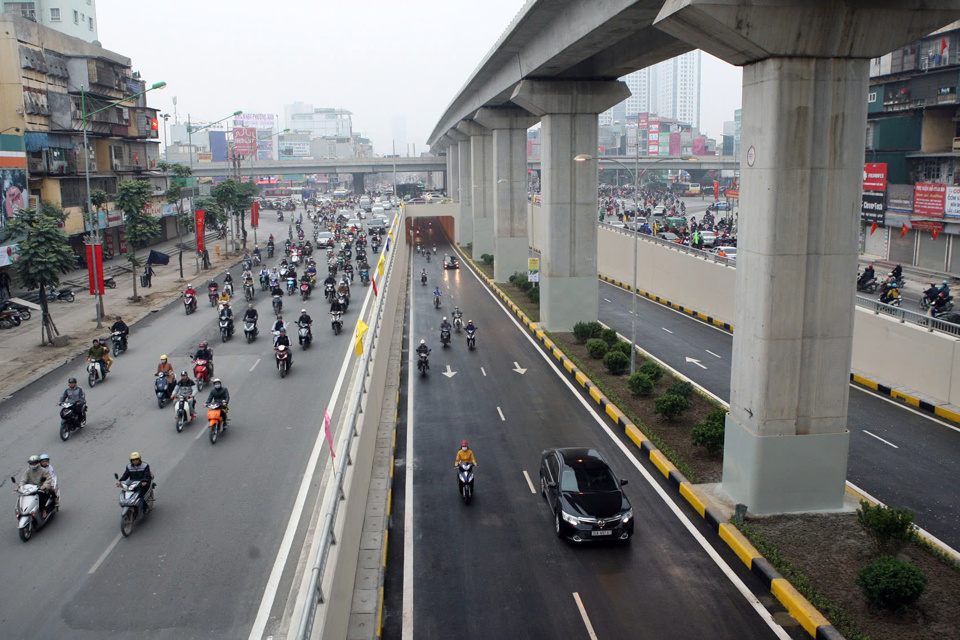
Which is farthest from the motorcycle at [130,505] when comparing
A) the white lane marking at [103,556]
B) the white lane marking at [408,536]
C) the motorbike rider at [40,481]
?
the white lane marking at [408,536]

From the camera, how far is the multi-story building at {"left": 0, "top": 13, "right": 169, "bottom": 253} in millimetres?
47469

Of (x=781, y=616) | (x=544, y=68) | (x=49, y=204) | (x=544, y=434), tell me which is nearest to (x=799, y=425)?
(x=781, y=616)

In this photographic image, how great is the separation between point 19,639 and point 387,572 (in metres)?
5.39

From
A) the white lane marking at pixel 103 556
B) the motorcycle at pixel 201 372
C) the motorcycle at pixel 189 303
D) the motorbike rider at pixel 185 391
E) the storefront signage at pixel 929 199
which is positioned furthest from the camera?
the storefront signage at pixel 929 199

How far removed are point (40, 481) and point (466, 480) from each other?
26.6ft

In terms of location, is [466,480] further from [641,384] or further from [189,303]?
[189,303]

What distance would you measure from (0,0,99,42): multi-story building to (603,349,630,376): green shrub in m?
69.8

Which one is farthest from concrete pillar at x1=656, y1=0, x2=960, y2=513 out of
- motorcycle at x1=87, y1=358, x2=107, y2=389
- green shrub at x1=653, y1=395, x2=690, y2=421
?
motorcycle at x1=87, y1=358, x2=107, y2=389

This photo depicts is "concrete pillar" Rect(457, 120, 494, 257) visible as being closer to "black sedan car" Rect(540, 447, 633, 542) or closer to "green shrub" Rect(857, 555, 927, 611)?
"black sedan car" Rect(540, 447, 633, 542)

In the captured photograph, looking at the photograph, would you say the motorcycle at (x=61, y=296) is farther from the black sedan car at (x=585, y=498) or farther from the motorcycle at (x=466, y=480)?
the black sedan car at (x=585, y=498)

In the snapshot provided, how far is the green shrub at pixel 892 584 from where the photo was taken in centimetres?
1110

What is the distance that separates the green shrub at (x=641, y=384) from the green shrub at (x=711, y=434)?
14.9ft

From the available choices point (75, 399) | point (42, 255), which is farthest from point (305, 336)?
point (42, 255)

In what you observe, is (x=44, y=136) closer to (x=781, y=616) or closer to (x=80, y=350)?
(x=80, y=350)
